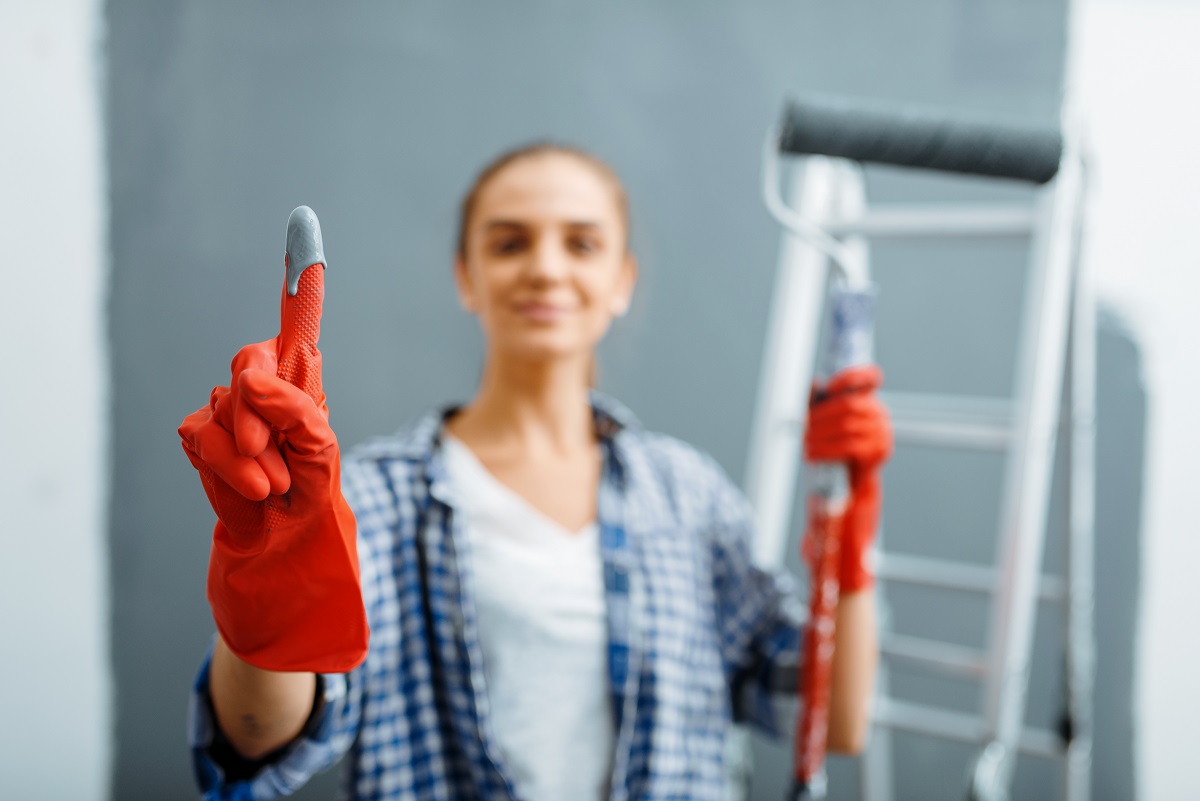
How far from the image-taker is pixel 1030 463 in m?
1.03

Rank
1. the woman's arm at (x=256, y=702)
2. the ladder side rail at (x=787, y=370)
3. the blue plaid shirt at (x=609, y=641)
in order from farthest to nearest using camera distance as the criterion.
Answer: the ladder side rail at (x=787, y=370)
the blue plaid shirt at (x=609, y=641)
the woman's arm at (x=256, y=702)

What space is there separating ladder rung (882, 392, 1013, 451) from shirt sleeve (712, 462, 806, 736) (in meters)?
0.29

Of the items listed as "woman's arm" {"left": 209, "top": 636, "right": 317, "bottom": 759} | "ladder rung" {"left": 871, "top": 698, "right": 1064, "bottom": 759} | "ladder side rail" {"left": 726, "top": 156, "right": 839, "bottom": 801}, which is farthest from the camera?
"ladder side rail" {"left": 726, "top": 156, "right": 839, "bottom": 801}

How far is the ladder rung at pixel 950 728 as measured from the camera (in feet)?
3.48

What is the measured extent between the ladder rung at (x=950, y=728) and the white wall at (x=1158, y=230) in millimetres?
594

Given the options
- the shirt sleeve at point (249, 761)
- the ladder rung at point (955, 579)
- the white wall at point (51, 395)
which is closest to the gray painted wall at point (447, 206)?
the white wall at point (51, 395)

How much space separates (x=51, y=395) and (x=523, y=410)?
0.81 meters

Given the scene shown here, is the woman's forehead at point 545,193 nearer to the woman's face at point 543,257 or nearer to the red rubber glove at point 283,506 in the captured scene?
the woman's face at point 543,257

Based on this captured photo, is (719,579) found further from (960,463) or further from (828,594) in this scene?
(960,463)

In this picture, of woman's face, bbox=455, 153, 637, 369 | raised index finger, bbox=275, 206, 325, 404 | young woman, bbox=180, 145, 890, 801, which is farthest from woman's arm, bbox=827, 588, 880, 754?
raised index finger, bbox=275, 206, 325, 404

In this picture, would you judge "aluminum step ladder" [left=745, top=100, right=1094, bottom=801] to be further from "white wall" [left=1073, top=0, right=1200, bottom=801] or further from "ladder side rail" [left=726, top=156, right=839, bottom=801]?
"white wall" [left=1073, top=0, right=1200, bottom=801]

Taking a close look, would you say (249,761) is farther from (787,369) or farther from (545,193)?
(787,369)

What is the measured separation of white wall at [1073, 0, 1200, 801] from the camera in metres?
1.51

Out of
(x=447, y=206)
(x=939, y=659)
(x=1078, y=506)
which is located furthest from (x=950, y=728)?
(x=447, y=206)
